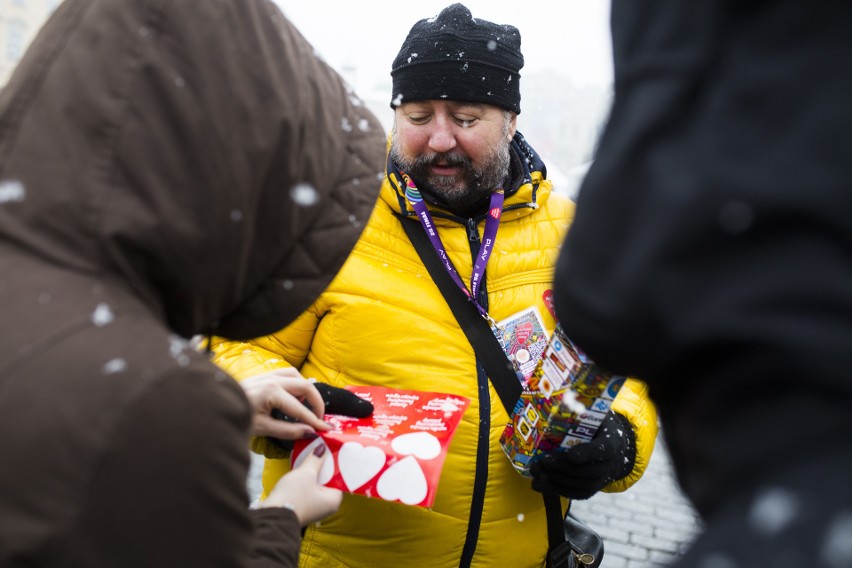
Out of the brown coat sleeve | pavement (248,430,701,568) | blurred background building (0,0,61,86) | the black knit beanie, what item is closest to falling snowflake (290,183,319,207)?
the brown coat sleeve

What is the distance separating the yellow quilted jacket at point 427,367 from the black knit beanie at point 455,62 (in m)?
0.42

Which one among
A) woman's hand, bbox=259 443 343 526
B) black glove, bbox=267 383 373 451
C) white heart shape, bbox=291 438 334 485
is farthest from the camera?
black glove, bbox=267 383 373 451

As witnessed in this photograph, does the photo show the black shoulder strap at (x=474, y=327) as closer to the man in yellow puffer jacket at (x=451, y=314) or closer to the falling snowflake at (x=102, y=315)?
the man in yellow puffer jacket at (x=451, y=314)

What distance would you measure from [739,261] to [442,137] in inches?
89.8

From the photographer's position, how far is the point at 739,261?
523mm

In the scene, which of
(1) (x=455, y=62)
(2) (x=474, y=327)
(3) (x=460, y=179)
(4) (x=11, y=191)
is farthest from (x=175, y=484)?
(1) (x=455, y=62)

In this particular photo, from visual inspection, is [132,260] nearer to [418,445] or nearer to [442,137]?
[418,445]

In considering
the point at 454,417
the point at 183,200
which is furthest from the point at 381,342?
the point at 183,200

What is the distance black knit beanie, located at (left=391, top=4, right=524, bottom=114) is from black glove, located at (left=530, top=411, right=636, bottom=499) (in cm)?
133

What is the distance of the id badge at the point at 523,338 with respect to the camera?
7.40 feet

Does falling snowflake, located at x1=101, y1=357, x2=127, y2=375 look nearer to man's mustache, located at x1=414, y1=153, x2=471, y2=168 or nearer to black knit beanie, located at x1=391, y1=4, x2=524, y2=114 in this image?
man's mustache, located at x1=414, y1=153, x2=471, y2=168

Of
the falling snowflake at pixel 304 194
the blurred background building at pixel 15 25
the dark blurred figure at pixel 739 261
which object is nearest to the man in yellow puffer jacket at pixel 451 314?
the falling snowflake at pixel 304 194

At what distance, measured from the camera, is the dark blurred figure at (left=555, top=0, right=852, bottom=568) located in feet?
1.58

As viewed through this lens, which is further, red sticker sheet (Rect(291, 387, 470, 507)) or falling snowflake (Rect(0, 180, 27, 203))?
red sticker sheet (Rect(291, 387, 470, 507))
